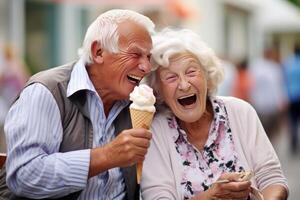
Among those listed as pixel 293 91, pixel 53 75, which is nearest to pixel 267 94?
pixel 293 91

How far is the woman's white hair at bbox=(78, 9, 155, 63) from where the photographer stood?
3494 mm

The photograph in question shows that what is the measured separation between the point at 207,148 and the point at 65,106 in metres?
0.73

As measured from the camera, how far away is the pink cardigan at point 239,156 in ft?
12.1

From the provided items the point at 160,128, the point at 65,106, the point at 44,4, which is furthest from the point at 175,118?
the point at 44,4

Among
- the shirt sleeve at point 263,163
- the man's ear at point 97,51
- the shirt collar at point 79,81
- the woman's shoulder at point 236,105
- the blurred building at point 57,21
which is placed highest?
the man's ear at point 97,51

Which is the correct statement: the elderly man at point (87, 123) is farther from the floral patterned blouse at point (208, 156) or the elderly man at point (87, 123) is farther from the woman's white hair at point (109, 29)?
the floral patterned blouse at point (208, 156)

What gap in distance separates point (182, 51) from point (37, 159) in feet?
2.96

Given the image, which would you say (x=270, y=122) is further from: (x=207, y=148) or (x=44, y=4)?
(x=207, y=148)

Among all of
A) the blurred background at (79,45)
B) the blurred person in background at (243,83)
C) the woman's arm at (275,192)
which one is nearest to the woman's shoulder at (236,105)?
the woman's arm at (275,192)

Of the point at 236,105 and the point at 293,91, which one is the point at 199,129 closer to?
the point at 236,105

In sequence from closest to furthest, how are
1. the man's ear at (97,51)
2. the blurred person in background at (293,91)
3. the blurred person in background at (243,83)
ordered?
1. the man's ear at (97,51)
2. the blurred person in background at (243,83)
3. the blurred person in background at (293,91)

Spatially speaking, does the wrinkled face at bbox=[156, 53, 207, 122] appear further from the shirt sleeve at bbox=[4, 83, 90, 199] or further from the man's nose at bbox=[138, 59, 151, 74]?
the shirt sleeve at bbox=[4, 83, 90, 199]

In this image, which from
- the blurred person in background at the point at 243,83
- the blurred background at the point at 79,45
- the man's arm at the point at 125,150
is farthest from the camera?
the blurred person in background at the point at 243,83

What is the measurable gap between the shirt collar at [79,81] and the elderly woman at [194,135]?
354mm
